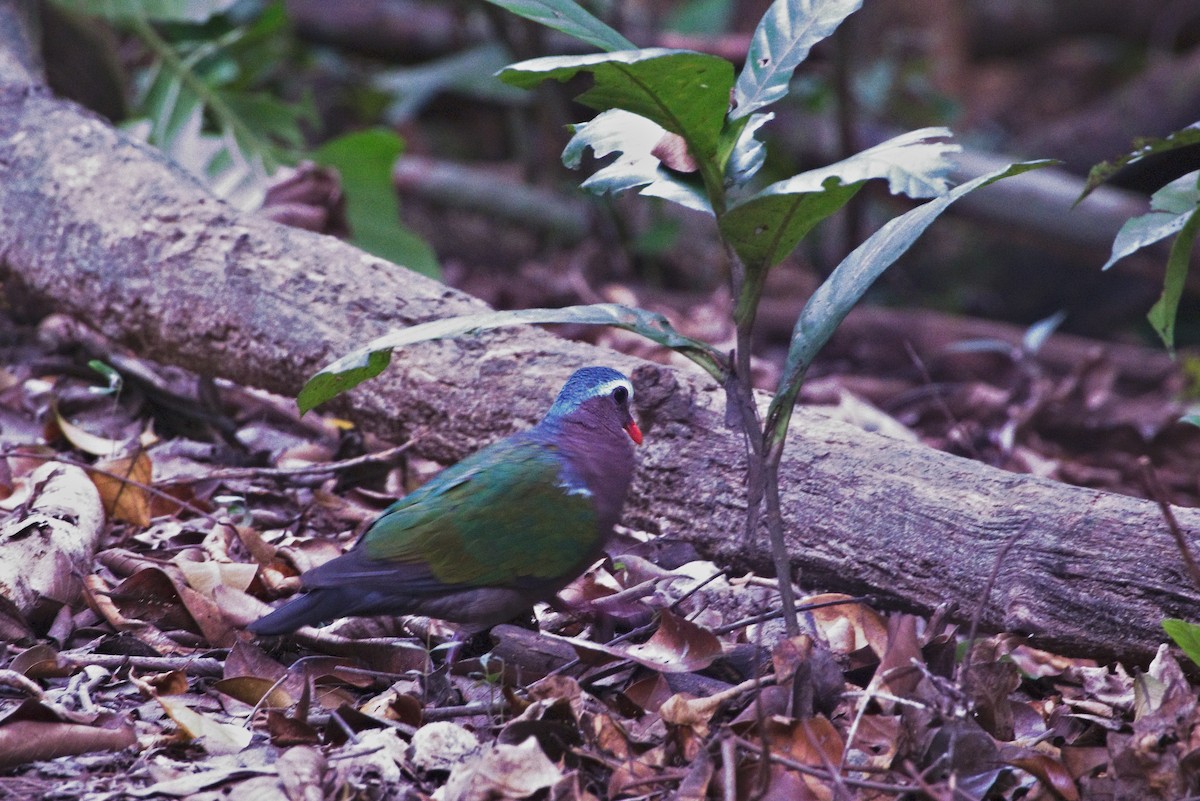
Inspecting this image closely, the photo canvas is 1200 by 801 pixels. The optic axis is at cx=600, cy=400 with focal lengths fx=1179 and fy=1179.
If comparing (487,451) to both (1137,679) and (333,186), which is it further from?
(333,186)

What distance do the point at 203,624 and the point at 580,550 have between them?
84cm

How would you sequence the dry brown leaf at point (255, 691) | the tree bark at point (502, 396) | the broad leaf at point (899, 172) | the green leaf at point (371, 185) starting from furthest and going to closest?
the green leaf at point (371, 185) < the tree bark at point (502, 396) < the dry brown leaf at point (255, 691) < the broad leaf at point (899, 172)

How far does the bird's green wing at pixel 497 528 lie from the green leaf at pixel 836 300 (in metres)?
0.48

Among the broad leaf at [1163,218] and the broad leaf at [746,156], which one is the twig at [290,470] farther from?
the broad leaf at [1163,218]

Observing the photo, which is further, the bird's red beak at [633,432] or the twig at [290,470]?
the twig at [290,470]

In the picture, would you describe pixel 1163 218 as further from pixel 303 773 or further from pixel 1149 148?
pixel 303 773

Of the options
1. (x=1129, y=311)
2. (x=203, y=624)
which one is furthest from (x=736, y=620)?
(x=1129, y=311)

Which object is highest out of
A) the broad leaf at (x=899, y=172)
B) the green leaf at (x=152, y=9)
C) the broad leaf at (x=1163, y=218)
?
the broad leaf at (x=899, y=172)

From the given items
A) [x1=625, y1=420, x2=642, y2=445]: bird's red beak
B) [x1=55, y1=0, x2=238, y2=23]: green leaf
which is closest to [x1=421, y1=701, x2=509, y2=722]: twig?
[x1=625, y1=420, x2=642, y2=445]: bird's red beak

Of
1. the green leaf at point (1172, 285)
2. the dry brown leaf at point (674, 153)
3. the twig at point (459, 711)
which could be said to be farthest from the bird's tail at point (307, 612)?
the green leaf at point (1172, 285)

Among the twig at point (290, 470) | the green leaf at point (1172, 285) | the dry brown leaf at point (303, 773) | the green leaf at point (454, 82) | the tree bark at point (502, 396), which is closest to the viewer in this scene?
the dry brown leaf at point (303, 773)

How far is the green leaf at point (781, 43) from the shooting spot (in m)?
2.09

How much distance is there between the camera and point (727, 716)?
7.50 ft

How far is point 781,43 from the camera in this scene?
7.07 feet
